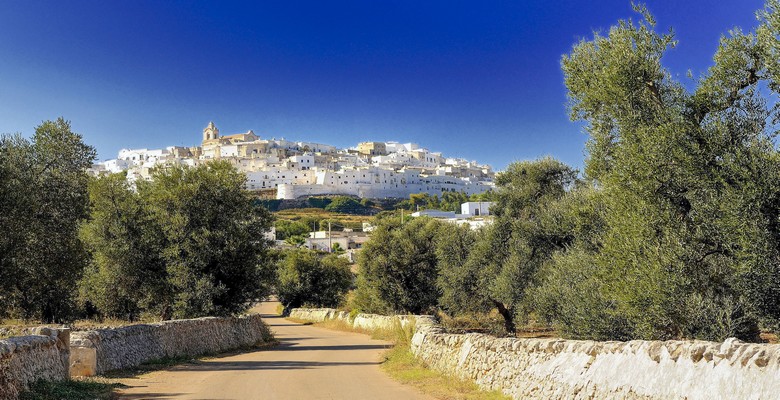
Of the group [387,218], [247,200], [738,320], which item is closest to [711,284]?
[738,320]

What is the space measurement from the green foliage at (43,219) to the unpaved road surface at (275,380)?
24.9 feet

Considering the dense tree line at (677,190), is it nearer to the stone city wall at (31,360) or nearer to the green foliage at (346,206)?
the stone city wall at (31,360)

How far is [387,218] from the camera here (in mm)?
49562

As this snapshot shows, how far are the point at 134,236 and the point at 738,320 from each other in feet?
80.9

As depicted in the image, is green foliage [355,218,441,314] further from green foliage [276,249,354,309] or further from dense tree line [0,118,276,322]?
green foliage [276,249,354,309]

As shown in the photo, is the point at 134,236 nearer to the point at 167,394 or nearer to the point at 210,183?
the point at 210,183

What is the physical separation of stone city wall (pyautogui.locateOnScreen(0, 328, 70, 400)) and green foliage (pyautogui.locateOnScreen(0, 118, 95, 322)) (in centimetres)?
956

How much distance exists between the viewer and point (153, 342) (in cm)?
1966

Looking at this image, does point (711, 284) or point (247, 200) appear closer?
point (711, 284)

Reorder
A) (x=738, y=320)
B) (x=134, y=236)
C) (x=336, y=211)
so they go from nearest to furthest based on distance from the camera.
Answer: (x=738, y=320) → (x=134, y=236) → (x=336, y=211)

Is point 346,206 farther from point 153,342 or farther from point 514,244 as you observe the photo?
point 153,342

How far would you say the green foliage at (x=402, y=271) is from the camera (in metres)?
44.9

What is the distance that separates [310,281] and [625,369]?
6257cm

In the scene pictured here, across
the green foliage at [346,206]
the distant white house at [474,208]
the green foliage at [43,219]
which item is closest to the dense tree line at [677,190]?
the green foliage at [43,219]
